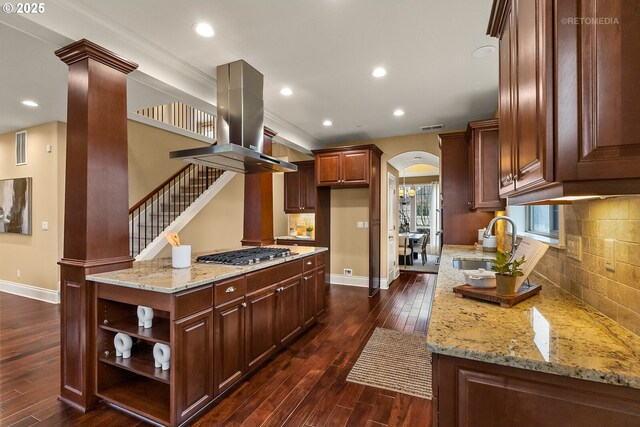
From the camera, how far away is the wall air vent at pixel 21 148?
5086 millimetres

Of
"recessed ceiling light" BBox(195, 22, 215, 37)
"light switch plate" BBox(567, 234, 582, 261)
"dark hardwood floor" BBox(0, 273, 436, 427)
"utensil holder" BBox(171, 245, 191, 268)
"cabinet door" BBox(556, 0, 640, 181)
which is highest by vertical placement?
"recessed ceiling light" BBox(195, 22, 215, 37)

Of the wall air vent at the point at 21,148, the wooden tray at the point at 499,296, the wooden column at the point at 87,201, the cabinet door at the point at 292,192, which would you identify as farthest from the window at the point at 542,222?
the wall air vent at the point at 21,148

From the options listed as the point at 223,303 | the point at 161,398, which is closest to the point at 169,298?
the point at 223,303

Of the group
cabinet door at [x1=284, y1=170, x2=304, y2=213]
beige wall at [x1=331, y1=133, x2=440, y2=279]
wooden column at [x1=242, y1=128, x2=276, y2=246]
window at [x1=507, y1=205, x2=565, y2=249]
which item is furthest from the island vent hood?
beige wall at [x1=331, y1=133, x2=440, y2=279]

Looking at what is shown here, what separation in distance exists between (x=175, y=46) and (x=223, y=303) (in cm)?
228

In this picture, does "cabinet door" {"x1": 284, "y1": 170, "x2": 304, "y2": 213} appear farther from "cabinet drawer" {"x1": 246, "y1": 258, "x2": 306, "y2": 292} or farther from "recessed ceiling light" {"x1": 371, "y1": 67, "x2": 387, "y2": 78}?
"recessed ceiling light" {"x1": 371, "y1": 67, "x2": 387, "y2": 78}

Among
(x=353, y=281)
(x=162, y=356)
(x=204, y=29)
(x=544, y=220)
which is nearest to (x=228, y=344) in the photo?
(x=162, y=356)

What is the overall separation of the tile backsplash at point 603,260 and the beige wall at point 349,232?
4071 mm

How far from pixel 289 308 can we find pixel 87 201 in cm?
195

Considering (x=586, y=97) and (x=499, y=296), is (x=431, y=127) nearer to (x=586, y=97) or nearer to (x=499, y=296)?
(x=499, y=296)

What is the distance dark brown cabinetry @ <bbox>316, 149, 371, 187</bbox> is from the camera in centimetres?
503

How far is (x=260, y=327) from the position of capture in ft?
8.59

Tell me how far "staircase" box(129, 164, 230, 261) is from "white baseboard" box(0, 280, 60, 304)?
1.23 metres

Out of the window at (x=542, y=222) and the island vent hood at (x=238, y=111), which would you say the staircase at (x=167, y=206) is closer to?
the island vent hood at (x=238, y=111)
